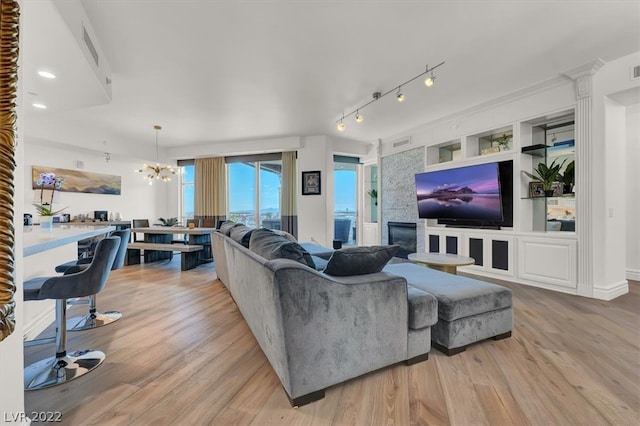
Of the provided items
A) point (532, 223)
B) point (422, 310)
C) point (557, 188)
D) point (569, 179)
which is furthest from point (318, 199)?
point (422, 310)

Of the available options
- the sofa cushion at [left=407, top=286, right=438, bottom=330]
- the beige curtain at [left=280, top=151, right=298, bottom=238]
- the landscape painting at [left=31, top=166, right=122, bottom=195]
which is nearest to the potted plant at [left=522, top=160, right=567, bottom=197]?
the sofa cushion at [left=407, top=286, right=438, bottom=330]

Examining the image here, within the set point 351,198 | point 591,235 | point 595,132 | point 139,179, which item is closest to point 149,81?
point 139,179

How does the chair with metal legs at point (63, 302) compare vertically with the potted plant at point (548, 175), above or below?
below

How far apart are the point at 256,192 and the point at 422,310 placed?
19.5 feet

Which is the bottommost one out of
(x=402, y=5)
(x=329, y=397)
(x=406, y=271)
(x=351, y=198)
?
(x=329, y=397)

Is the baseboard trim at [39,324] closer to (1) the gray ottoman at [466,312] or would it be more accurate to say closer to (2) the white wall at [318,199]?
(1) the gray ottoman at [466,312]

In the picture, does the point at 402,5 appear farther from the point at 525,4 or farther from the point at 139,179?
the point at 139,179

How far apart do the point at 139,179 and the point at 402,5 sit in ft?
23.9

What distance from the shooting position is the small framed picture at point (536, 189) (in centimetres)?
368

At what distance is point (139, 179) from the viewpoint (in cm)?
704

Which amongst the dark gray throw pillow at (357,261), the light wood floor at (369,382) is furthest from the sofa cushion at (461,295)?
the dark gray throw pillow at (357,261)

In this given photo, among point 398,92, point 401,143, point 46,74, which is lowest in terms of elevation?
point 46,74

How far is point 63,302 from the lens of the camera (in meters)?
1.84

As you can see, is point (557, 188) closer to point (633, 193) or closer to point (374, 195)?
point (633, 193)
